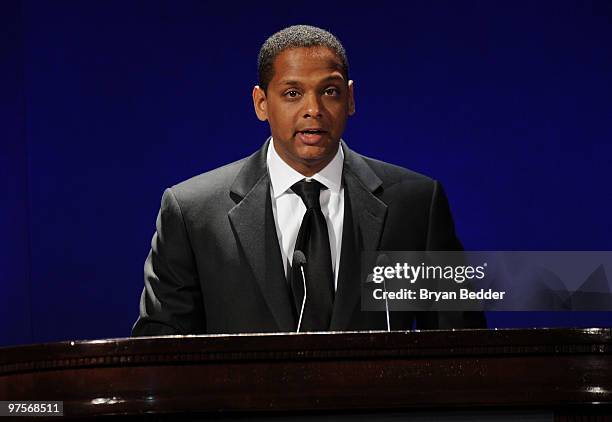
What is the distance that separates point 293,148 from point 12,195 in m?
0.87

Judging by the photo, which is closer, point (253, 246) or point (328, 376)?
point (328, 376)

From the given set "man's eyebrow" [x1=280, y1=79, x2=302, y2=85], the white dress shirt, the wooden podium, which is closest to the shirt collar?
the white dress shirt

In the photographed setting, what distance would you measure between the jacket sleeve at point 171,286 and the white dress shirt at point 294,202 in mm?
142

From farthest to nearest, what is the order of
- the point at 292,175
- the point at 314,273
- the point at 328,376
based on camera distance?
the point at 292,175
the point at 314,273
the point at 328,376

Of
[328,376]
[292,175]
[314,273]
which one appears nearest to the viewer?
[328,376]

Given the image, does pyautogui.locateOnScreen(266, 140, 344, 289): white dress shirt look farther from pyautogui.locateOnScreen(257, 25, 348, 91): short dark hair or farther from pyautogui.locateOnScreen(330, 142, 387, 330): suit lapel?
pyautogui.locateOnScreen(257, 25, 348, 91): short dark hair

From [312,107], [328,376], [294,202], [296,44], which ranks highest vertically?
[296,44]

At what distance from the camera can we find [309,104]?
162cm

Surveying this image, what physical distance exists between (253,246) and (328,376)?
0.55 m

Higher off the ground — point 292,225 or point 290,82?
point 290,82

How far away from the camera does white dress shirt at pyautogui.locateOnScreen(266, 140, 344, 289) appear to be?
160 cm

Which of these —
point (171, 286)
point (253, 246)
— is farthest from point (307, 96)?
point (171, 286)

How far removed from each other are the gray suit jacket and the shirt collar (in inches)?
0.5

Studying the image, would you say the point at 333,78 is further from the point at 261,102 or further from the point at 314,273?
the point at 314,273
